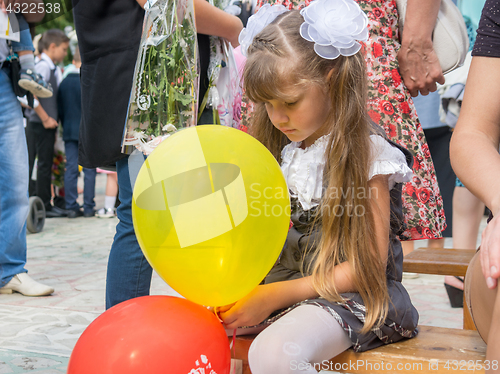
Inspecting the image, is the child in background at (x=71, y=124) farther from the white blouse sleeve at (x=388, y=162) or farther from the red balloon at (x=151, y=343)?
the red balloon at (x=151, y=343)

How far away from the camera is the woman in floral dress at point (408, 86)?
5.88 feet

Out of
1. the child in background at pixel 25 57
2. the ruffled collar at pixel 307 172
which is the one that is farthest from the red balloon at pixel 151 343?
A: the child in background at pixel 25 57

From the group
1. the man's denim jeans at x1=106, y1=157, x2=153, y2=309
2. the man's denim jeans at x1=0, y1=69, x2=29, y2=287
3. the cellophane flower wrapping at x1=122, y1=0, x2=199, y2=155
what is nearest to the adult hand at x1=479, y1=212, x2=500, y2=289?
the cellophane flower wrapping at x1=122, y1=0, x2=199, y2=155

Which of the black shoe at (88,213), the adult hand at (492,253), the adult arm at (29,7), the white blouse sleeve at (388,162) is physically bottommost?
the black shoe at (88,213)

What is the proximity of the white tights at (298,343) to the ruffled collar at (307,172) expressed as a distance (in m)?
0.37

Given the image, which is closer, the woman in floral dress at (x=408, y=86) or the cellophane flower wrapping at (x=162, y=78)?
the cellophane flower wrapping at (x=162, y=78)

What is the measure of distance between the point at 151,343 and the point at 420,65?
1.39 m

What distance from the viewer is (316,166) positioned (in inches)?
62.9

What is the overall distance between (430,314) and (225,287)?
2.20 m

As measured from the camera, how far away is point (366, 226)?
1.45 meters

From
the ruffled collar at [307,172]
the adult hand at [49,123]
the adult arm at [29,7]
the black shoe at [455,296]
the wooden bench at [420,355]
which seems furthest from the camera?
the adult hand at [49,123]

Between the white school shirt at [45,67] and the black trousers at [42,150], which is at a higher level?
the white school shirt at [45,67]

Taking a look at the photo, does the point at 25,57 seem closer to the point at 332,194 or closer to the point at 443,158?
the point at 332,194

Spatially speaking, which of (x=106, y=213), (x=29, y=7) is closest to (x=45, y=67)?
(x=106, y=213)
